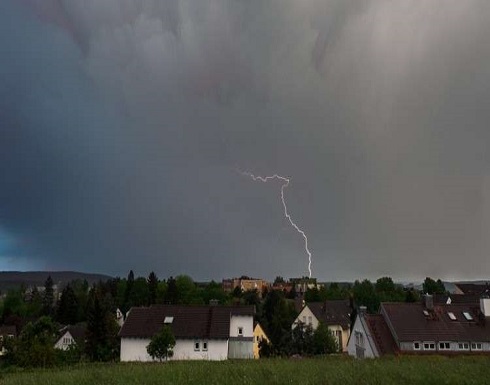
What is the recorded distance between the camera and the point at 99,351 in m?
54.4

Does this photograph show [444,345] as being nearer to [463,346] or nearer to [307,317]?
[463,346]

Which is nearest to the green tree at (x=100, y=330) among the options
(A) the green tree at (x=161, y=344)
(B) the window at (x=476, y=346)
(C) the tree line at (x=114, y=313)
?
(C) the tree line at (x=114, y=313)

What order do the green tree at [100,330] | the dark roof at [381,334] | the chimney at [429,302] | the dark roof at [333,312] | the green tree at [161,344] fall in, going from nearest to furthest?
the green tree at [161,344]
the dark roof at [381,334]
the chimney at [429,302]
the green tree at [100,330]
the dark roof at [333,312]

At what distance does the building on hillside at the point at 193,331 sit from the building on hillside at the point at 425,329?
1296 cm

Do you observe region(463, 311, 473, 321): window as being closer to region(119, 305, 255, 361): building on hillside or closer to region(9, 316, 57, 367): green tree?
region(119, 305, 255, 361): building on hillside

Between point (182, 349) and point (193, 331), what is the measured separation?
6.68ft

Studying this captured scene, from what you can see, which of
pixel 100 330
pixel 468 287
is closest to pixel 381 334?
pixel 100 330

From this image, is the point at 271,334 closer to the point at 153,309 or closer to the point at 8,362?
the point at 153,309

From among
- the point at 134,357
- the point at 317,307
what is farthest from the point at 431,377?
the point at 317,307

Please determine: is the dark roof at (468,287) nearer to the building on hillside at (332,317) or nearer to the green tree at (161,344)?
the building on hillside at (332,317)

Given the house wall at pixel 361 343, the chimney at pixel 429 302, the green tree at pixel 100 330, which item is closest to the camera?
the house wall at pixel 361 343

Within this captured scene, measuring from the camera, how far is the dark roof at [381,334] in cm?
4541

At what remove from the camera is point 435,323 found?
155 feet

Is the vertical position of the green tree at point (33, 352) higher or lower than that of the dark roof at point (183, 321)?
lower
